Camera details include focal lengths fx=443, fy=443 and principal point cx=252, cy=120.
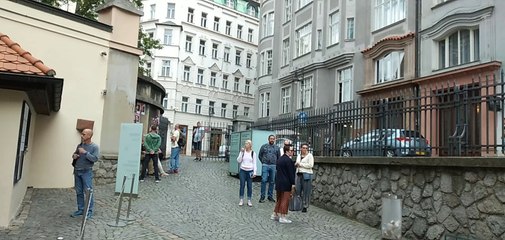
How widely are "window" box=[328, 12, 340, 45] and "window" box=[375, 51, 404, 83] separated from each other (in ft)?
14.9

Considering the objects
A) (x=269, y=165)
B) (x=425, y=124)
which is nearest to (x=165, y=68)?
(x=269, y=165)

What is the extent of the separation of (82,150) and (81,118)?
4.36 meters

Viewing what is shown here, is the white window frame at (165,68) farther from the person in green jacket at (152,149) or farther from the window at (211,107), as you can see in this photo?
the person in green jacket at (152,149)

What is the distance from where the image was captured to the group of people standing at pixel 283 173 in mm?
9484

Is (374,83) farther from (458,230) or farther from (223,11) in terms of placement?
(223,11)

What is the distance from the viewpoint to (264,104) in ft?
122

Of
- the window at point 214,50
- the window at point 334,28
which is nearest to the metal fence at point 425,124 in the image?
the window at point 334,28

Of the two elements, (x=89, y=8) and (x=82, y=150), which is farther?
(x=89, y=8)

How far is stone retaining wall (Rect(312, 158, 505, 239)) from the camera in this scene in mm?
6777

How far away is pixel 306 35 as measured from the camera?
1228 inches

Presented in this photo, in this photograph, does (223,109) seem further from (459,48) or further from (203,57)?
(459,48)

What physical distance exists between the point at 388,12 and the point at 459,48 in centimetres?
551

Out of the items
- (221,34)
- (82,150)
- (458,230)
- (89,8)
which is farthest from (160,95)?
(221,34)

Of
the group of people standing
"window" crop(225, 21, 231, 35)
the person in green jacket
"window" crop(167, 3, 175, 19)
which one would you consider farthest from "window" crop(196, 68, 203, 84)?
the group of people standing
